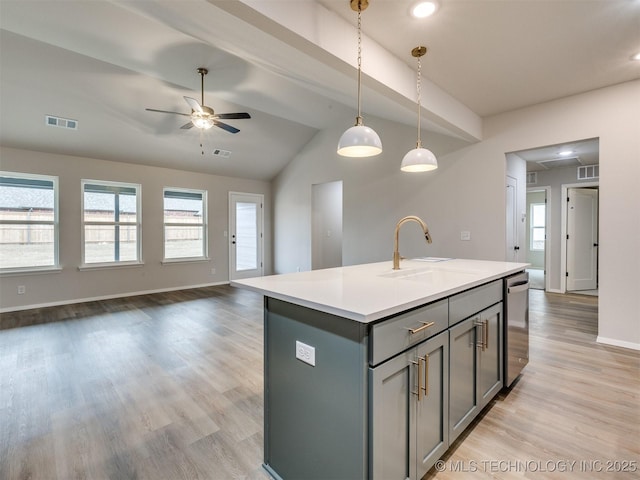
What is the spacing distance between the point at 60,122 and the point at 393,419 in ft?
18.7

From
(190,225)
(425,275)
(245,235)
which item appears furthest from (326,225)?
(425,275)

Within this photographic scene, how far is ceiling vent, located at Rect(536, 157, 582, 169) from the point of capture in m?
5.32

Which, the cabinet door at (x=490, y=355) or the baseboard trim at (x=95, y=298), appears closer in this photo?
the cabinet door at (x=490, y=355)

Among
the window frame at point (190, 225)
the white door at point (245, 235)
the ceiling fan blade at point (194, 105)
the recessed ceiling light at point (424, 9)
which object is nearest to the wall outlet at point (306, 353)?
the recessed ceiling light at point (424, 9)

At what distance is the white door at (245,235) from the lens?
7352mm

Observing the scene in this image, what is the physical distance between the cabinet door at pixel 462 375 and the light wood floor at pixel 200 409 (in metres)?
0.19

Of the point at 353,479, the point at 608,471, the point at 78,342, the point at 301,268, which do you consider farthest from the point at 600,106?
the point at 78,342

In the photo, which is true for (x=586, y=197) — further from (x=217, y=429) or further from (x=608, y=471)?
(x=217, y=429)

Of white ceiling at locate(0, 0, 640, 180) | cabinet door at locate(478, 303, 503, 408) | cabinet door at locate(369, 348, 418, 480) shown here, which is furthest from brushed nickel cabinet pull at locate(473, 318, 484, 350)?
white ceiling at locate(0, 0, 640, 180)

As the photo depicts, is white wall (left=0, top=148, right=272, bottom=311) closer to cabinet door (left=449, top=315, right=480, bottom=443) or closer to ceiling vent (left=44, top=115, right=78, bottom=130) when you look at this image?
ceiling vent (left=44, top=115, right=78, bottom=130)

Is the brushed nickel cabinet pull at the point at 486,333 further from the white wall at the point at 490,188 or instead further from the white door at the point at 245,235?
the white door at the point at 245,235

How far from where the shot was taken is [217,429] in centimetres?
199

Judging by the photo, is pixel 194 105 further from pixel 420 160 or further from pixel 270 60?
pixel 420 160

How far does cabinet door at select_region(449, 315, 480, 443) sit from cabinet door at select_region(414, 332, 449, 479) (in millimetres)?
69
